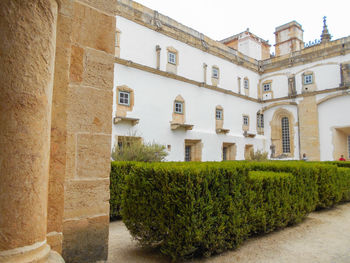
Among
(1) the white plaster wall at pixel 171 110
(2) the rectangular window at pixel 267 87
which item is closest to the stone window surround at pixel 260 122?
(2) the rectangular window at pixel 267 87

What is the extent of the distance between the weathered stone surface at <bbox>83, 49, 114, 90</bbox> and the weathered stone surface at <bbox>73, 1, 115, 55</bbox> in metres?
0.07

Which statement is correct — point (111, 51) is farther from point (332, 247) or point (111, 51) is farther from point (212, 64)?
point (212, 64)

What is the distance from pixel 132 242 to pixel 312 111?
65.6 feet

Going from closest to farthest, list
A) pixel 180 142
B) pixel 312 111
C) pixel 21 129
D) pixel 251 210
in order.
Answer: pixel 21 129 → pixel 251 210 → pixel 180 142 → pixel 312 111

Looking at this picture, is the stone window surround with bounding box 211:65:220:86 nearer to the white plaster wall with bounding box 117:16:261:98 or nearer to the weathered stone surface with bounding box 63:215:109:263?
the white plaster wall with bounding box 117:16:261:98

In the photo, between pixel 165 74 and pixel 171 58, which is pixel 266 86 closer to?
pixel 171 58

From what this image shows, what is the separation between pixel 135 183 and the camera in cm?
369

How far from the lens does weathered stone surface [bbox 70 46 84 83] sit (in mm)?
2553

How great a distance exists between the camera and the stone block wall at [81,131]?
2.26 metres

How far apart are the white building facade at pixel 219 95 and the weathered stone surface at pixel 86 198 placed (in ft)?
33.5

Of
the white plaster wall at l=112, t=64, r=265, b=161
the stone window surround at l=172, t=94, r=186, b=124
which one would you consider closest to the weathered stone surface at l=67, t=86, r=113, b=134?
the white plaster wall at l=112, t=64, r=265, b=161

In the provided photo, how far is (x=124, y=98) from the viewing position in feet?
44.7

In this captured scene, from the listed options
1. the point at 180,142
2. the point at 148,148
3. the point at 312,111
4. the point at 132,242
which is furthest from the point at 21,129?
the point at 312,111

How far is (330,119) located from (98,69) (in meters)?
20.9
